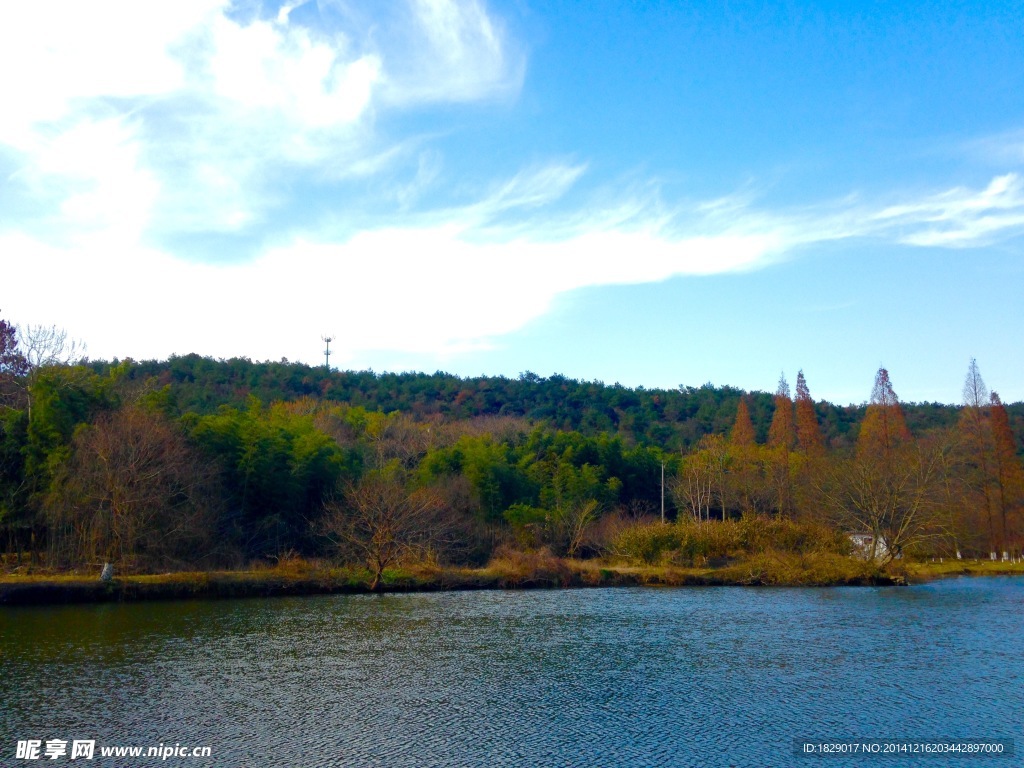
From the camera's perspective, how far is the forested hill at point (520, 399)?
85750mm

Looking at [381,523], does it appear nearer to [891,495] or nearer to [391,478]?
[391,478]

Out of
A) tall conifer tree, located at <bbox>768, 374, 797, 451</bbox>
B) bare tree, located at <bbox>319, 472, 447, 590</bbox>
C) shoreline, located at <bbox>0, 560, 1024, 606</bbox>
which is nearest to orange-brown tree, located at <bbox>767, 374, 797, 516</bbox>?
tall conifer tree, located at <bbox>768, 374, 797, 451</bbox>

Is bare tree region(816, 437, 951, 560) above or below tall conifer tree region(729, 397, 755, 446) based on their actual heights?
below

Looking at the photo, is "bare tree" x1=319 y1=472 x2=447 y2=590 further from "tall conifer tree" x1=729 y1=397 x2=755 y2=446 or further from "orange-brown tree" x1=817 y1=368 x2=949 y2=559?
"tall conifer tree" x1=729 y1=397 x2=755 y2=446

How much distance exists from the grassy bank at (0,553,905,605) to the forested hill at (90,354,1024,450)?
4195 centimetres

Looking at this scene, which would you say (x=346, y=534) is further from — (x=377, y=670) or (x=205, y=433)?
(x=377, y=670)

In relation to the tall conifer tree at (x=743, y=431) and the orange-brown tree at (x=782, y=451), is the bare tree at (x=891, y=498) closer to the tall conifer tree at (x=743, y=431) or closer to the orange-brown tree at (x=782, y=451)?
the orange-brown tree at (x=782, y=451)

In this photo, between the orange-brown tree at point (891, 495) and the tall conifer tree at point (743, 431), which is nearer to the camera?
the orange-brown tree at point (891, 495)

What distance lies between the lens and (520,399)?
101938mm

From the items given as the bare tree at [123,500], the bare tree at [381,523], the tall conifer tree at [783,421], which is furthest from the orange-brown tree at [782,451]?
the bare tree at [123,500]

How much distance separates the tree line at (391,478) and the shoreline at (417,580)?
1.76 meters

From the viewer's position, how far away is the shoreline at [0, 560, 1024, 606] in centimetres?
3169

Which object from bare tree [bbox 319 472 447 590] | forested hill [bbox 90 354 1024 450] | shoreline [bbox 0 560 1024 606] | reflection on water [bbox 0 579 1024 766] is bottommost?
shoreline [bbox 0 560 1024 606]

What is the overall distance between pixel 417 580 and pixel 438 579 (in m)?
1.10
